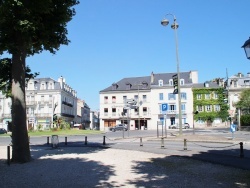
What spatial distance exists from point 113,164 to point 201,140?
43.8 ft

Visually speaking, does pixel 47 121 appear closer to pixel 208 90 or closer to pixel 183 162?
pixel 208 90

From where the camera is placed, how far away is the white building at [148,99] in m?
77.1

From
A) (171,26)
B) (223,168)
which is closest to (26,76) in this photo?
(223,168)

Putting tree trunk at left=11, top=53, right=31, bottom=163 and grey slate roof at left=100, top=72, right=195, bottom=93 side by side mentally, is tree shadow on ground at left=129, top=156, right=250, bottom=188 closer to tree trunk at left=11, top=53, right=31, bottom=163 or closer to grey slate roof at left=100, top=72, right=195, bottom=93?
tree trunk at left=11, top=53, right=31, bottom=163

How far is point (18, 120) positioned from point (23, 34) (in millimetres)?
3289

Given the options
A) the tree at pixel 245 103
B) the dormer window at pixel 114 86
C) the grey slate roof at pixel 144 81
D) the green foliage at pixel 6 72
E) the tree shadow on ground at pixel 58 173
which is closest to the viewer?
the tree shadow on ground at pixel 58 173

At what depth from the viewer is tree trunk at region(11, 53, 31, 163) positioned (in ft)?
42.4

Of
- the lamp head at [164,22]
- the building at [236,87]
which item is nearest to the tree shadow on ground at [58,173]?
the lamp head at [164,22]

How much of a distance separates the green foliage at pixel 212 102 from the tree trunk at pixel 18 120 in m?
66.0

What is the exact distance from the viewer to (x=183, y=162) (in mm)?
12359

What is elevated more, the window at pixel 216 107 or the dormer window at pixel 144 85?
the dormer window at pixel 144 85

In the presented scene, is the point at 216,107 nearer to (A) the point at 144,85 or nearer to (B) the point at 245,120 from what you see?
(A) the point at 144,85

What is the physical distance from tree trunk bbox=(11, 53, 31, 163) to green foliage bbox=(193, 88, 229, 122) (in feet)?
217

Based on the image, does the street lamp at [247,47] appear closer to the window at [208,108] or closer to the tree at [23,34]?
the tree at [23,34]
